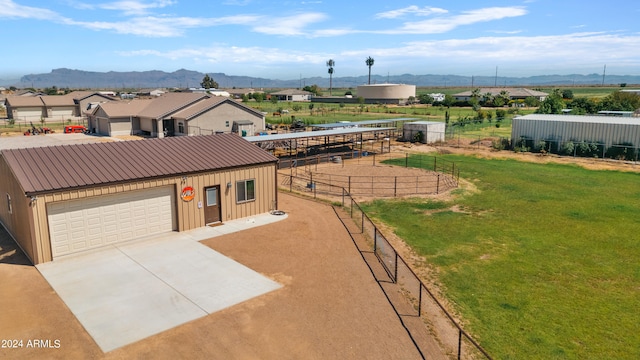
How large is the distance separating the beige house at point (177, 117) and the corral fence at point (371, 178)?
56.8 ft

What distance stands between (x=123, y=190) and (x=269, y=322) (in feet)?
32.4

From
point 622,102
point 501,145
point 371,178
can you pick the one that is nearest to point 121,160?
point 371,178

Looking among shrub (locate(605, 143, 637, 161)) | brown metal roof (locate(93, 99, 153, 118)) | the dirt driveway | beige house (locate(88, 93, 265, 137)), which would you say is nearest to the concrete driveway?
the dirt driveway

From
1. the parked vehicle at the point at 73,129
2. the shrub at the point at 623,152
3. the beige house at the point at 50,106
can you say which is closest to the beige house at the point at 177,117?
the parked vehicle at the point at 73,129

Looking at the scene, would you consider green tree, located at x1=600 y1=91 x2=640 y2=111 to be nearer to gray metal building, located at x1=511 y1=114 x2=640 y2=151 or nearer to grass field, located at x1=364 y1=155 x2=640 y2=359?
gray metal building, located at x1=511 y1=114 x2=640 y2=151

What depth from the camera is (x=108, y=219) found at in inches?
768

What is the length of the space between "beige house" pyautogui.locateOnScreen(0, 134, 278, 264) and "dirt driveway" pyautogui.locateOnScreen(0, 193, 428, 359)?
6.13ft

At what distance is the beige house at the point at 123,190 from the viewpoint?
58.9 feet

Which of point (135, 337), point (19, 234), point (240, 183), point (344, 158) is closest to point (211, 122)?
point (344, 158)

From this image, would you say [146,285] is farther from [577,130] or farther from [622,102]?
[622,102]

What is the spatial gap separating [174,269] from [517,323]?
11.9 m

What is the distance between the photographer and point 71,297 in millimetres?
14883

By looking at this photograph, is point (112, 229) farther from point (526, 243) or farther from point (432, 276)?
point (526, 243)

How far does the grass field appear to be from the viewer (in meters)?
12.9
